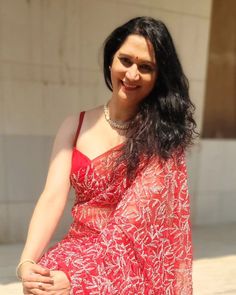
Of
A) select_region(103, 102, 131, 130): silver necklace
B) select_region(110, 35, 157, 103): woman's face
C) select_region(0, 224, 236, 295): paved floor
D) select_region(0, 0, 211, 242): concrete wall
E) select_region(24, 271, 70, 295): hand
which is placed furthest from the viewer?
select_region(0, 0, 211, 242): concrete wall

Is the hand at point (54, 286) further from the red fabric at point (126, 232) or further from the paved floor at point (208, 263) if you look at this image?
the paved floor at point (208, 263)

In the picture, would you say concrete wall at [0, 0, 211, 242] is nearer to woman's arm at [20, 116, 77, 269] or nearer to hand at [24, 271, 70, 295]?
woman's arm at [20, 116, 77, 269]

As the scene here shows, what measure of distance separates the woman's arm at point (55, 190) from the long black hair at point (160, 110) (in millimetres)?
213

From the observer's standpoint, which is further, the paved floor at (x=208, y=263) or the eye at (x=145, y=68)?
the paved floor at (x=208, y=263)

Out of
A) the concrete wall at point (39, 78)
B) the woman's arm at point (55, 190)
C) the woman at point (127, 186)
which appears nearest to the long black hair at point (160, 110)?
the woman at point (127, 186)

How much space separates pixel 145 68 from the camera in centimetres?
139

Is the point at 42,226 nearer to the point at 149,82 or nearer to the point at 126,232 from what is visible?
the point at 126,232

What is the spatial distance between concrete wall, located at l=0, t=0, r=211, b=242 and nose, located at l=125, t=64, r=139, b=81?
209 centimetres

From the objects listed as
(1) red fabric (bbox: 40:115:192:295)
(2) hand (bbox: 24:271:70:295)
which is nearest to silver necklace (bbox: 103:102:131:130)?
(1) red fabric (bbox: 40:115:192:295)

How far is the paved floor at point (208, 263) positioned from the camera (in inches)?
112

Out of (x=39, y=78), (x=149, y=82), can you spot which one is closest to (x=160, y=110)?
(x=149, y=82)

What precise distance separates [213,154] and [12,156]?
6.57 ft

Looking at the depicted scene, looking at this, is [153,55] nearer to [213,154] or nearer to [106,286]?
[106,286]

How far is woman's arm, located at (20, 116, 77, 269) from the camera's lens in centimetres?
145
